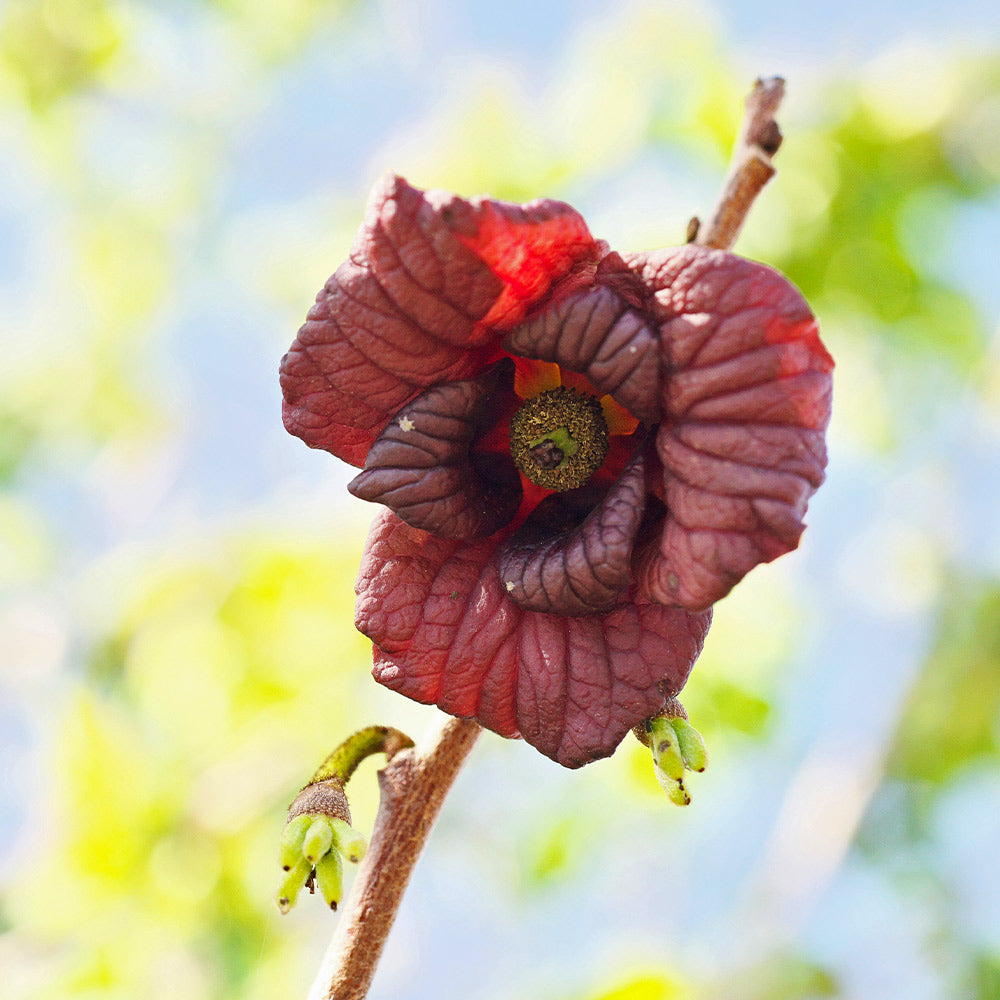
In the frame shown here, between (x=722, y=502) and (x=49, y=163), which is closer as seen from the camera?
(x=722, y=502)

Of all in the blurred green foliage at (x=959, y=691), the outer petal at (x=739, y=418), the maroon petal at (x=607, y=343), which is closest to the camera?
the outer petal at (x=739, y=418)

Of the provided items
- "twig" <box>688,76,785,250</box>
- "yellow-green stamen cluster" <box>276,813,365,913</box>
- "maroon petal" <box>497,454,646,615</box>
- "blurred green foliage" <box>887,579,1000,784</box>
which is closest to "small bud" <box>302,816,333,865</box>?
"yellow-green stamen cluster" <box>276,813,365,913</box>

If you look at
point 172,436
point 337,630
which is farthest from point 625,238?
point 172,436

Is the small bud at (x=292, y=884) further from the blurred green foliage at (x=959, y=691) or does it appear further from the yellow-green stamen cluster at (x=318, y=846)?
the blurred green foliage at (x=959, y=691)

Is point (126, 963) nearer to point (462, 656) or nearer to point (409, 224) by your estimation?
point (462, 656)

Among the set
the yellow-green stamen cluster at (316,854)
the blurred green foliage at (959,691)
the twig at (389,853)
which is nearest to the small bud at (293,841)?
the yellow-green stamen cluster at (316,854)
